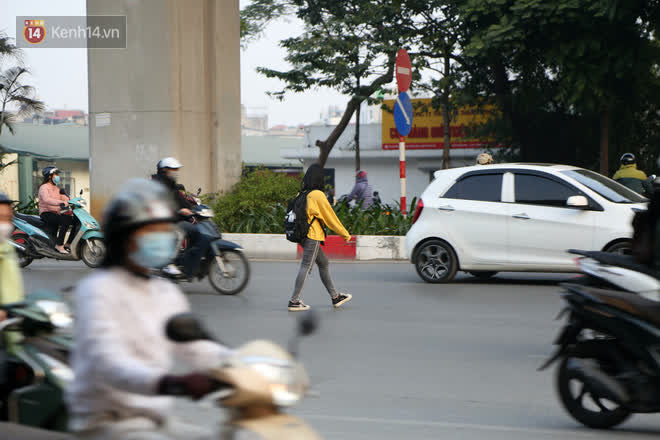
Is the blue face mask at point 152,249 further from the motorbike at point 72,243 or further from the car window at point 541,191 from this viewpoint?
the motorbike at point 72,243

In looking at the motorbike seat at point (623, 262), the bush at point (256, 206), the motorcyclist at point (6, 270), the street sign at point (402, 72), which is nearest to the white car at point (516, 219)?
the street sign at point (402, 72)

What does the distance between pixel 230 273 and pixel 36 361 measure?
23.7ft

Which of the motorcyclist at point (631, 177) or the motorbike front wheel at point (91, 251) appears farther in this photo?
the motorbike front wheel at point (91, 251)

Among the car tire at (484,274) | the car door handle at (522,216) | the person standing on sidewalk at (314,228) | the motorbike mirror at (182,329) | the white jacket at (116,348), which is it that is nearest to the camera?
the motorbike mirror at (182,329)

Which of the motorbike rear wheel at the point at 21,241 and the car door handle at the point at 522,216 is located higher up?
the car door handle at the point at 522,216

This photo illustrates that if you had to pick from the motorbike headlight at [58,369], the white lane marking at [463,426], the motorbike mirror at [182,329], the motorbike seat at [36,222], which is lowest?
the white lane marking at [463,426]

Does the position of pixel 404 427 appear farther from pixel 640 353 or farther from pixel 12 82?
pixel 12 82

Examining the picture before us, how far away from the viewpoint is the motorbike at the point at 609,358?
467cm

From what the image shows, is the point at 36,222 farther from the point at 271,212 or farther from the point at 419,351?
the point at 419,351

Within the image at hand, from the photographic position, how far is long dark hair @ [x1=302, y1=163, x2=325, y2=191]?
9.83 meters

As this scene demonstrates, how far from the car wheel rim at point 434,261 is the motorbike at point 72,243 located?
5.51m

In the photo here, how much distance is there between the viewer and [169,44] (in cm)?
1847

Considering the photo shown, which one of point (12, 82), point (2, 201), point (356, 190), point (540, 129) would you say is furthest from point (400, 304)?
point (12, 82)

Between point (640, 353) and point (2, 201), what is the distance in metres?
3.55
